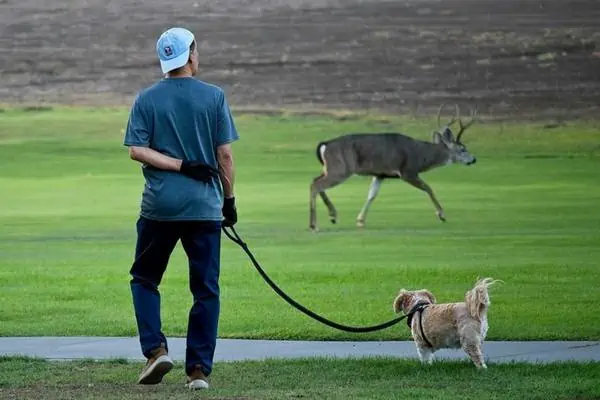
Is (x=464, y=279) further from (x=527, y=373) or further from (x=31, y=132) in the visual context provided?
(x=31, y=132)

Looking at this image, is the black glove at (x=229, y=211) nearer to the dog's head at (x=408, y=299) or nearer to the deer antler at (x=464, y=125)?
the dog's head at (x=408, y=299)

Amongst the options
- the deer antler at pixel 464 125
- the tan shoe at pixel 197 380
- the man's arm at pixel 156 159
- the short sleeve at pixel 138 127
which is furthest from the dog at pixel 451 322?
the deer antler at pixel 464 125

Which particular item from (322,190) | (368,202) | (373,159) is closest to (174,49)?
(368,202)

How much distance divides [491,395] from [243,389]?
1.08 meters

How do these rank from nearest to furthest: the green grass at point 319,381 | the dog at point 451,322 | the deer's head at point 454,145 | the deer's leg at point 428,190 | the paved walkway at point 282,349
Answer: the green grass at point 319,381 → the dog at point 451,322 → the paved walkway at point 282,349 → the deer's leg at point 428,190 → the deer's head at point 454,145

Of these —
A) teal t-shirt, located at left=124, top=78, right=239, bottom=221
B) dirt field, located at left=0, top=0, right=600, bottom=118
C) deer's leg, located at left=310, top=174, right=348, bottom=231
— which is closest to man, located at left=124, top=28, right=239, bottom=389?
teal t-shirt, located at left=124, top=78, right=239, bottom=221

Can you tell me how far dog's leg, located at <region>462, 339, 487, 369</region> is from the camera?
7992 mm

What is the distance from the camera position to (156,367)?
7621mm

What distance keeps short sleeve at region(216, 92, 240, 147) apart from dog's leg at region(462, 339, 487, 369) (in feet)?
4.70

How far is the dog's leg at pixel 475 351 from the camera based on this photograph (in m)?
7.99

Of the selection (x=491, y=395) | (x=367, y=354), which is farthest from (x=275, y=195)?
(x=491, y=395)

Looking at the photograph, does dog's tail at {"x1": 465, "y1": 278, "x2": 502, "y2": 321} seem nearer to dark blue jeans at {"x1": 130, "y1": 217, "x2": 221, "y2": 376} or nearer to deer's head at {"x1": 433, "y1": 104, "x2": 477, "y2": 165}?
dark blue jeans at {"x1": 130, "y1": 217, "x2": 221, "y2": 376}

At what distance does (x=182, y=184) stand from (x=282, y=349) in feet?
6.46

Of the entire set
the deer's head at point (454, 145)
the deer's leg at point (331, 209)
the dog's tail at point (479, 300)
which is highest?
the dog's tail at point (479, 300)
